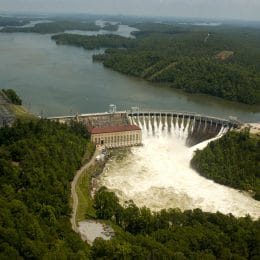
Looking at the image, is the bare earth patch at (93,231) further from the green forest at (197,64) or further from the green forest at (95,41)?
the green forest at (95,41)

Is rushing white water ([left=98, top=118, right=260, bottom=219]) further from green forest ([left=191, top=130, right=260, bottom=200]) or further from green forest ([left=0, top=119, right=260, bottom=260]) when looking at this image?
green forest ([left=0, top=119, right=260, bottom=260])

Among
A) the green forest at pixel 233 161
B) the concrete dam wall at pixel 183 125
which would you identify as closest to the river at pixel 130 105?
the green forest at pixel 233 161

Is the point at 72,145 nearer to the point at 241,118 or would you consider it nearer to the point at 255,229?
the point at 255,229

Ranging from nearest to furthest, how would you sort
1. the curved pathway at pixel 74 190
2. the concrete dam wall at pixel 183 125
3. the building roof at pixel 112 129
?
the curved pathway at pixel 74 190
the building roof at pixel 112 129
the concrete dam wall at pixel 183 125

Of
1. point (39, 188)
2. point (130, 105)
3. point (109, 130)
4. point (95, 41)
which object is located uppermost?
point (39, 188)

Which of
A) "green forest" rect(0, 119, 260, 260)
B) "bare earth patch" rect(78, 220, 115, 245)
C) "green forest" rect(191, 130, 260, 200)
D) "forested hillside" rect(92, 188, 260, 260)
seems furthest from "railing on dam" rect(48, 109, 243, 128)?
"bare earth patch" rect(78, 220, 115, 245)

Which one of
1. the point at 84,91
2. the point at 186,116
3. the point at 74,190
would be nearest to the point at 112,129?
the point at 186,116

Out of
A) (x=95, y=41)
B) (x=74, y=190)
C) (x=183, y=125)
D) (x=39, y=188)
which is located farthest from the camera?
(x=95, y=41)

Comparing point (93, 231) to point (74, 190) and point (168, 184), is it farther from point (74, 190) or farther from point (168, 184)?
point (168, 184)
